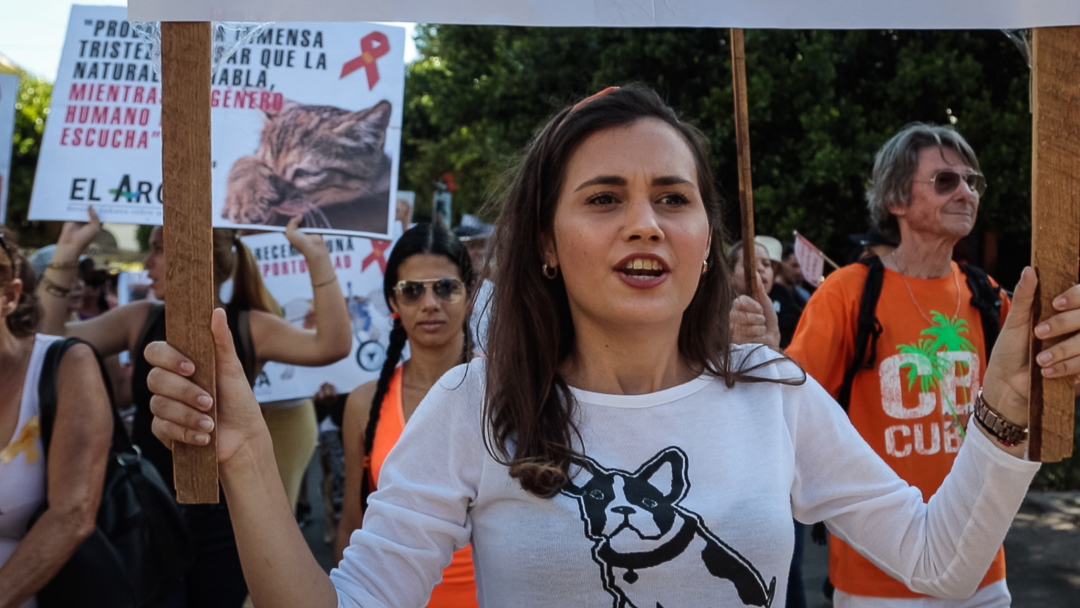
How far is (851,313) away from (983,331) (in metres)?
0.47

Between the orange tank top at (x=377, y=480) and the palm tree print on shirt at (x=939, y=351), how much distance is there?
5.15ft

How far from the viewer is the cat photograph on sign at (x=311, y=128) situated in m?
4.25

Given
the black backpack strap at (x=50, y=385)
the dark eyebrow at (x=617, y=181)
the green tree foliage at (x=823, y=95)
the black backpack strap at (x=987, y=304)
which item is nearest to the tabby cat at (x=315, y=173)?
the black backpack strap at (x=50, y=385)

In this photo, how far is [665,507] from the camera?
5.39ft

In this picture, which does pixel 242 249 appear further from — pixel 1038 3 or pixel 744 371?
pixel 1038 3

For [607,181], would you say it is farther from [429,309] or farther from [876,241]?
[876,241]

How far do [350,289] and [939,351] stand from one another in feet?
11.4

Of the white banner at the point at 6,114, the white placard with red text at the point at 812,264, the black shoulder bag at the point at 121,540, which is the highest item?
the white banner at the point at 6,114

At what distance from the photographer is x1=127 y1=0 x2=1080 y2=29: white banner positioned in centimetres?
152

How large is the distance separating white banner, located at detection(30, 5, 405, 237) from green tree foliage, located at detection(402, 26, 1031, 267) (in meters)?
6.33

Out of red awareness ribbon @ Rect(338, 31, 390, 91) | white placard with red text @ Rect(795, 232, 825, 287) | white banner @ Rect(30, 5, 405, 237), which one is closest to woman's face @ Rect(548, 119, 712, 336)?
white banner @ Rect(30, 5, 405, 237)

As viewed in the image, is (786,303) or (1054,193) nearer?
(1054,193)

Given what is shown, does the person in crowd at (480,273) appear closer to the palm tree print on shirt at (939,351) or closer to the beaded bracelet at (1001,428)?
the beaded bracelet at (1001,428)

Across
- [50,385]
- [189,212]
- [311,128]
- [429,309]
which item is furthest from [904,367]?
[311,128]
